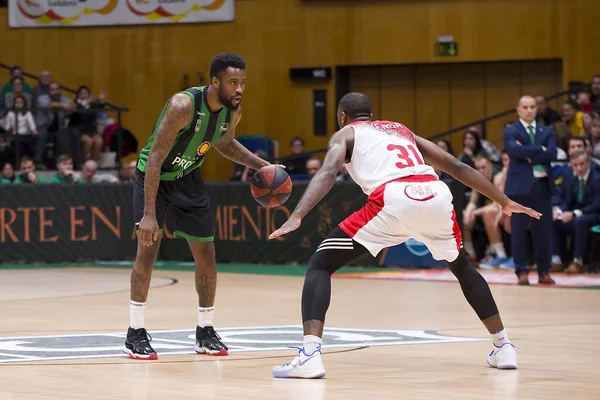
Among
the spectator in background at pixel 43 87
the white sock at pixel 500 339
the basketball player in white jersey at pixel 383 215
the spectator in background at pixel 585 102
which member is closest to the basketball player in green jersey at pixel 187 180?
the basketball player in white jersey at pixel 383 215

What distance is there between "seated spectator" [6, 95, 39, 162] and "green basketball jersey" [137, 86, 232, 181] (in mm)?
12936

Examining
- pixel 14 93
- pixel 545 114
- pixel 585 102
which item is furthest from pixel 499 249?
pixel 14 93

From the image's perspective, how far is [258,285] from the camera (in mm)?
14695

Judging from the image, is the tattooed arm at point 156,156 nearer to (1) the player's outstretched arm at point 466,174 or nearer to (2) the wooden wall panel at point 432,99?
(1) the player's outstretched arm at point 466,174

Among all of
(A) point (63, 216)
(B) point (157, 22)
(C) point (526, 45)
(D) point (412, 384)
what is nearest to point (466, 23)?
(C) point (526, 45)

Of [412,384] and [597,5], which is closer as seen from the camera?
[412,384]

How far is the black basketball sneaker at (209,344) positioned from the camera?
866 centimetres

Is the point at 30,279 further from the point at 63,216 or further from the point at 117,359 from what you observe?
the point at 117,359

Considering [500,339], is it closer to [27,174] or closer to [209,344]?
[209,344]

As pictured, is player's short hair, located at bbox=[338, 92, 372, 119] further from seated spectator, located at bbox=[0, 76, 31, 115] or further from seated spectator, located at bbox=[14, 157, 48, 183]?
seated spectator, located at bbox=[0, 76, 31, 115]

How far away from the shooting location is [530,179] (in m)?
14.0

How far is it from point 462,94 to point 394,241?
15.9 metres

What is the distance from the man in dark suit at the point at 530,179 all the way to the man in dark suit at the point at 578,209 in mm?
1761

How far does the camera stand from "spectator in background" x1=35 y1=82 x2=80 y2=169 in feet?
69.9
